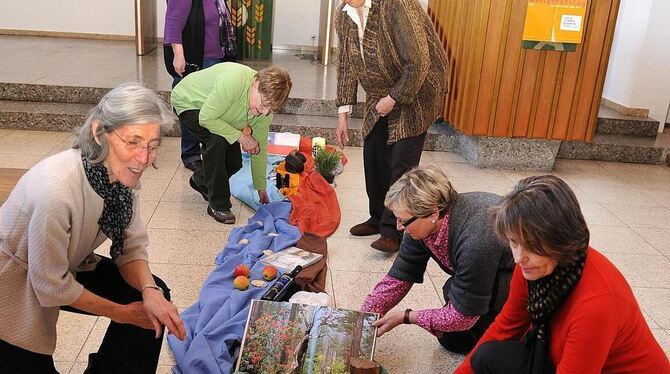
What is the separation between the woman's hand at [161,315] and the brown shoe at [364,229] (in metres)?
1.79

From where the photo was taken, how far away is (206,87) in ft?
11.2

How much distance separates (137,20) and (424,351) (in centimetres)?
548

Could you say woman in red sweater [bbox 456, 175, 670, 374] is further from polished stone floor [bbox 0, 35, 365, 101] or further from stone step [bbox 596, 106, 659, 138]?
stone step [bbox 596, 106, 659, 138]

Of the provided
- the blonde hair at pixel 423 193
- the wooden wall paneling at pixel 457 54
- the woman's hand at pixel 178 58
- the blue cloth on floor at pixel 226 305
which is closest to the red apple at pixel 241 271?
the blue cloth on floor at pixel 226 305

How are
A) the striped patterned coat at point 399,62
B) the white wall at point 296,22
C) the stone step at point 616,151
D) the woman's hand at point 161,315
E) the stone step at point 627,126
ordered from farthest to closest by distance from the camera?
the white wall at point 296,22 < the stone step at point 627,126 < the stone step at point 616,151 < the striped patterned coat at point 399,62 < the woman's hand at point 161,315

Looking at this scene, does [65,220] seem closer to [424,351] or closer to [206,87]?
[424,351]

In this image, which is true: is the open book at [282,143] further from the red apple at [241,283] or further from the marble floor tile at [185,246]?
the red apple at [241,283]

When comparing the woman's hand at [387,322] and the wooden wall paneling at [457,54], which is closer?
the woman's hand at [387,322]

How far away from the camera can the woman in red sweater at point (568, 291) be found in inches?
55.4

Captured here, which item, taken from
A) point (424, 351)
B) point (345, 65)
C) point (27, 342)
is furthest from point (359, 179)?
point (27, 342)

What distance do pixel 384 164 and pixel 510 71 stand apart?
73.5 inches

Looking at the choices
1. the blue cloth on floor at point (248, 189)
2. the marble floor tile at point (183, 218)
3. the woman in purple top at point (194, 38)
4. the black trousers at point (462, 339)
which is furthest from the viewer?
the woman in purple top at point (194, 38)

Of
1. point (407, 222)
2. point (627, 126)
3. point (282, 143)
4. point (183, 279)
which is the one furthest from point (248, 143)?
point (627, 126)

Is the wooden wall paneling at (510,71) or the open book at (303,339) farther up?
the wooden wall paneling at (510,71)
